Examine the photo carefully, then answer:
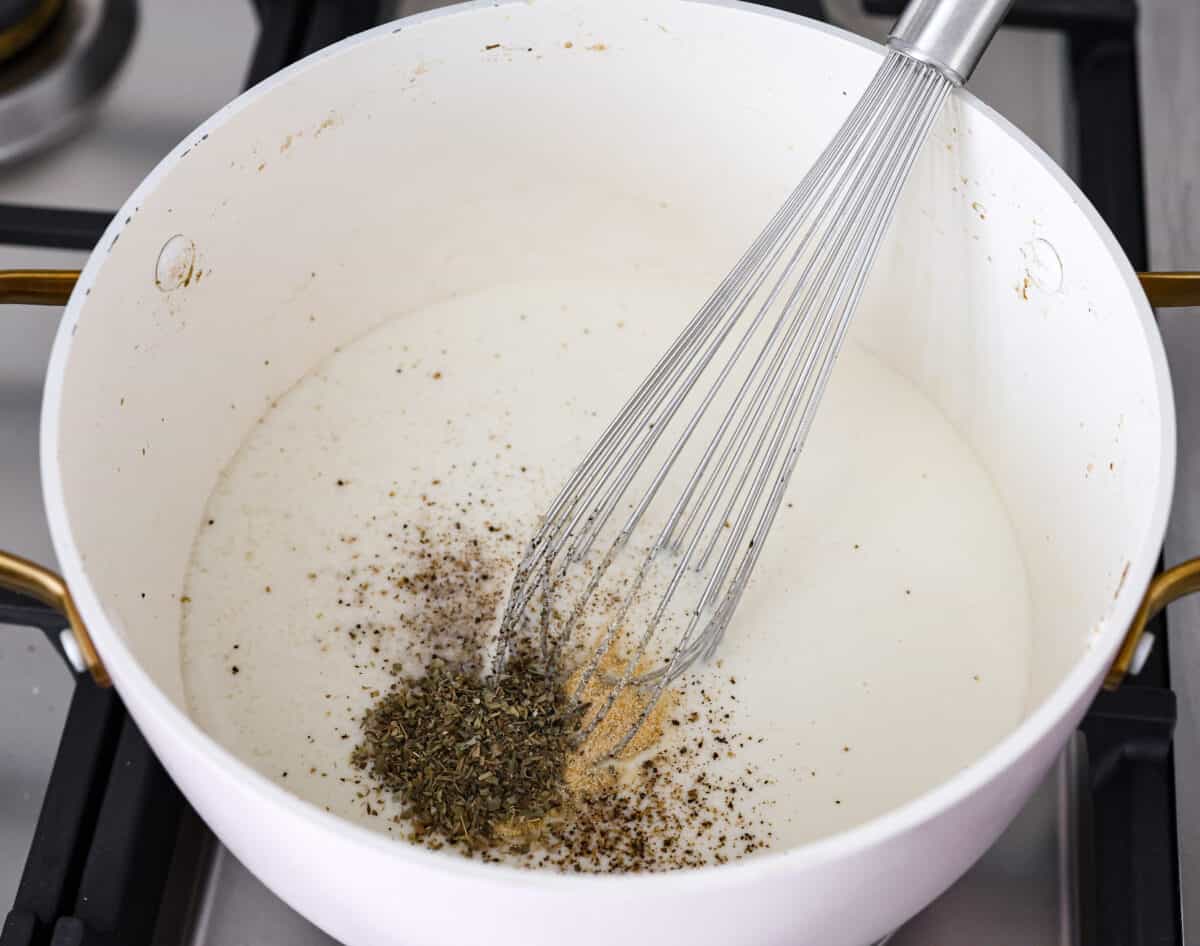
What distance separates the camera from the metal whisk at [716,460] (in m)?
0.61

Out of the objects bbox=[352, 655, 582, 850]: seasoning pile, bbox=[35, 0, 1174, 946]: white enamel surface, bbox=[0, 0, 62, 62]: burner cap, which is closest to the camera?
bbox=[35, 0, 1174, 946]: white enamel surface

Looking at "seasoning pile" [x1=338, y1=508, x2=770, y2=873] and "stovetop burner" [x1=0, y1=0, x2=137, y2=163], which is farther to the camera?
"stovetop burner" [x1=0, y1=0, x2=137, y2=163]

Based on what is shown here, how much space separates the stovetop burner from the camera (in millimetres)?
788

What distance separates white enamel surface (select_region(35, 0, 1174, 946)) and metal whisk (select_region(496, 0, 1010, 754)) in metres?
0.03

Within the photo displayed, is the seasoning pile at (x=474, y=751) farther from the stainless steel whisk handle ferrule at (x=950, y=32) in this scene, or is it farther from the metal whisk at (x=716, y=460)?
the stainless steel whisk handle ferrule at (x=950, y=32)

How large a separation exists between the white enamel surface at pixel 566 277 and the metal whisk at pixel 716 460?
3 cm

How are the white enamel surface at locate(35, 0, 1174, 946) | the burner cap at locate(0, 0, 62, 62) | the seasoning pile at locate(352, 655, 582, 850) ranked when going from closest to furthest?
the white enamel surface at locate(35, 0, 1174, 946) < the seasoning pile at locate(352, 655, 582, 850) < the burner cap at locate(0, 0, 62, 62)

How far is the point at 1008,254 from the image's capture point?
652mm

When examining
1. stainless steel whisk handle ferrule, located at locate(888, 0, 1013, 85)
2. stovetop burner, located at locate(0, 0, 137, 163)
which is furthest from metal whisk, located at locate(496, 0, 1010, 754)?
stovetop burner, located at locate(0, 0, 137, 163)

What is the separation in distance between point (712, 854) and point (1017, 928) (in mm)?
132

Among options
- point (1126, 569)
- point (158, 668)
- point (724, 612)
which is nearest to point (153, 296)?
point (158, 668)

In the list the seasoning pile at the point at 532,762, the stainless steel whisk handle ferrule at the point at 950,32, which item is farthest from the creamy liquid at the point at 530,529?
the stainless steel whisk handle ferrule at the point at 950,32

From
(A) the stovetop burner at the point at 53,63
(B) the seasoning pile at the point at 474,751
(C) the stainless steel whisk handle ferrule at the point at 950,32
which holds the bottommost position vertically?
(B) the seasoning pile at the point at 474,751

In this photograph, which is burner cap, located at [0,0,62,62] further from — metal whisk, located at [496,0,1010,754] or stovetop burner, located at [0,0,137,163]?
metal whisk, located at [496,0,1010,754]
